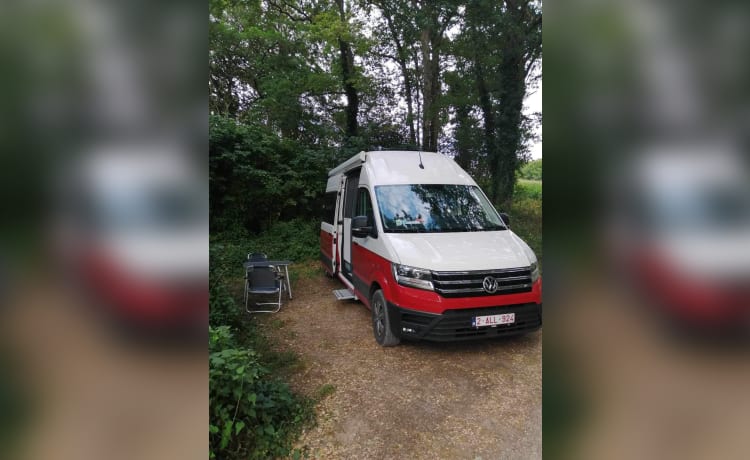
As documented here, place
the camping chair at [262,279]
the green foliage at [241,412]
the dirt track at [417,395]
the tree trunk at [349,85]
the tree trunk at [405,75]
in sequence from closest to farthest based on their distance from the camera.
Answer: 1. the green foliage at [241,412]
2. the dirt track at [417,395]
3. the camping chair at [262,279]
4. the tree trunk at [405,75]
5. the tree trunk at [349,85]

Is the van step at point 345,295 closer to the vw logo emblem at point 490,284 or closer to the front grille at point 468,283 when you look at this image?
the front grille at point 468,283

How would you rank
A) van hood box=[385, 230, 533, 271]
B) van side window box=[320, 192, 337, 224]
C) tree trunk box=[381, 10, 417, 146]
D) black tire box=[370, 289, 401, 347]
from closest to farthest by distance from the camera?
van hood box=[385, 230, 533, 271] < black tire box=[370, 289, 401, 347] < van side window box=[320, 192, 337, 224] < tree trunk box=[381, 10, 417, 146]

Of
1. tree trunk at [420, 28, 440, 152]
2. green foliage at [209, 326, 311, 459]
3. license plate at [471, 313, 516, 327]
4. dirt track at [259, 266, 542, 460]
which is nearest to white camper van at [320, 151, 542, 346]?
license plate at [471, 313, 516, 327]

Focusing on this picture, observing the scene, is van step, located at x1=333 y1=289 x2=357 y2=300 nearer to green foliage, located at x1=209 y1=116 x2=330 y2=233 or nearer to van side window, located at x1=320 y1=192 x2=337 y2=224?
van side window, located at x1=320 y1=192 x2=337 y2=224

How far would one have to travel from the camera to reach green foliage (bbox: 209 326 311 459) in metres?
2.38

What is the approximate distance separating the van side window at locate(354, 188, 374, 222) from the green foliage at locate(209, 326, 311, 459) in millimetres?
2551

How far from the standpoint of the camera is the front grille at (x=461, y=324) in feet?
12.4

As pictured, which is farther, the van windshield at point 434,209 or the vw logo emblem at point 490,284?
the van windshield at point 434,209

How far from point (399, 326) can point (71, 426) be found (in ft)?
11.4

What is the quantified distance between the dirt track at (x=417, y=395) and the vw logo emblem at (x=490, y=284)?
30.8 inches

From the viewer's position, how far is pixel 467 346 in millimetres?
4441

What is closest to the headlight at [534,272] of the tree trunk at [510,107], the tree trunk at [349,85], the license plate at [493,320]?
the license plate at [493,320]

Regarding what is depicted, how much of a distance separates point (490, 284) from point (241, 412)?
2.47 m

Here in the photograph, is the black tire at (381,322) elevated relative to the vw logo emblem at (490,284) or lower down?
lower down
